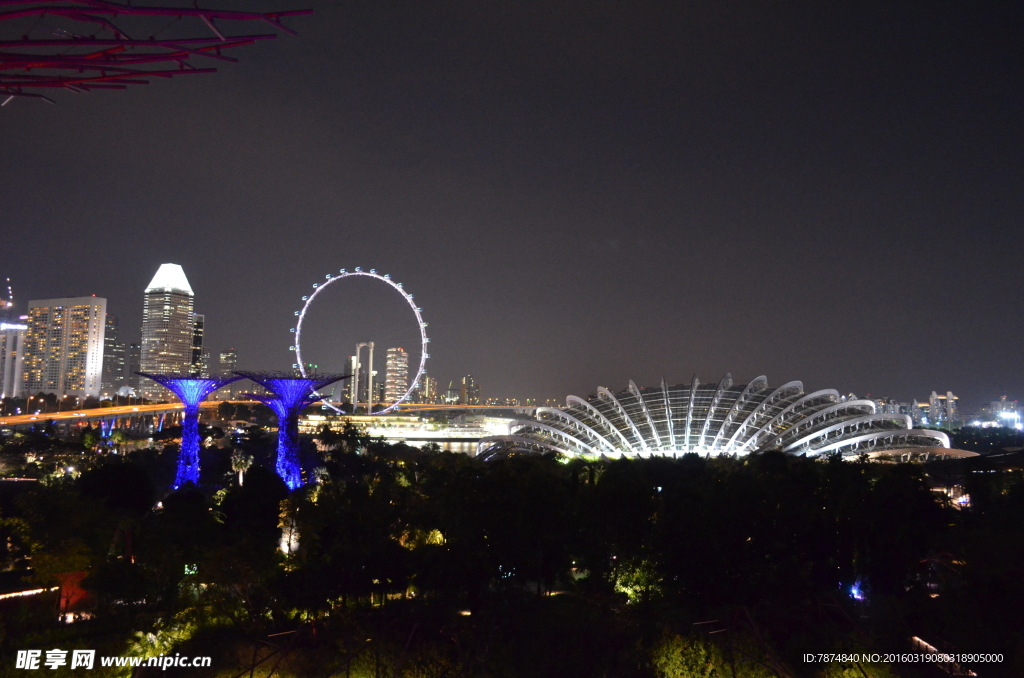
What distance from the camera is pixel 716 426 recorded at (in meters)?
59.6

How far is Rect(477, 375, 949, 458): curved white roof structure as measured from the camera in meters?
56.5

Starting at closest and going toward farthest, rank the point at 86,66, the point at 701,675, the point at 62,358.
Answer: the point at 86,66 < the point at 701,675 < the point at 62,358

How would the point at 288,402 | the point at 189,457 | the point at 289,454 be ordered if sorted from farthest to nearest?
the point at 288,402 < the point at 189,457 < the point at 289,454

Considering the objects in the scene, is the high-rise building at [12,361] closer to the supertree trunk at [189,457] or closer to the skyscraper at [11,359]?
the skyscraper at [11,359]

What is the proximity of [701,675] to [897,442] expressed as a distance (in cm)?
4549

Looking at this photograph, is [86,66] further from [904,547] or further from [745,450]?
[745,450]

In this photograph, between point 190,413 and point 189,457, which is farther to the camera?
point 190,413

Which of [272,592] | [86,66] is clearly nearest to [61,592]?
[272,592]

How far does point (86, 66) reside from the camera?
35.0 feet

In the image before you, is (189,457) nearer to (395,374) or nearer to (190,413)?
(190,413)

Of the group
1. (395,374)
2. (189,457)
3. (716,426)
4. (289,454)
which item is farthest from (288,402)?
(395,374)

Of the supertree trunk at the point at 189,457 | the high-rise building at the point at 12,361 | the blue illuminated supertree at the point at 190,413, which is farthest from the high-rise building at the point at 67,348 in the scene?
the supertree trunk at the point at 189,457

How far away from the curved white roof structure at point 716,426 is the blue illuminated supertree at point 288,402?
17.1m

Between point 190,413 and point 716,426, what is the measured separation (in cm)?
4117
